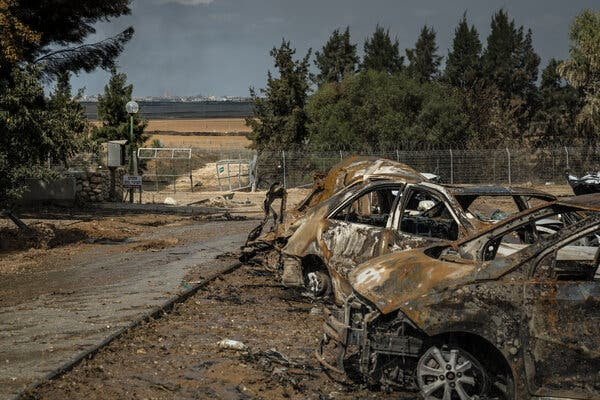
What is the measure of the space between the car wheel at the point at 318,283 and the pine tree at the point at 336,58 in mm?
58695

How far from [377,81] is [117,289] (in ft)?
117

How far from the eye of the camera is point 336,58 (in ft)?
→ 226

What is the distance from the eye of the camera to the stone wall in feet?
99.3

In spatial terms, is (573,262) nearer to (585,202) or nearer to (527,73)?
(585,202)

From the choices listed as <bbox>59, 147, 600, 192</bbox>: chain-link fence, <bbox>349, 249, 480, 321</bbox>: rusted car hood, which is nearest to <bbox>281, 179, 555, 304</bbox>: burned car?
<bbox>349, 249, 480, 321</bbox>: rusted car hood

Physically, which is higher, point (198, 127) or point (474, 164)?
point (198, 127)

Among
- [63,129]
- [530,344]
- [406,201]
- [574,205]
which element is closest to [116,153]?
[63,129]

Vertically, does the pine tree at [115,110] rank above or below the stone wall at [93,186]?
above

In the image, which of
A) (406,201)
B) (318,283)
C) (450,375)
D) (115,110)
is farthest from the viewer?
(115,110)

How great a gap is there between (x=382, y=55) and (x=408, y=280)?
201 ft

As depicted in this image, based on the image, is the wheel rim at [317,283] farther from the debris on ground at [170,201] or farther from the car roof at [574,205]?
the debris on ground at [170,201]

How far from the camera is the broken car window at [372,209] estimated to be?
10.6 meters

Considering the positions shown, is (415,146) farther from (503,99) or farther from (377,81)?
(503,99)

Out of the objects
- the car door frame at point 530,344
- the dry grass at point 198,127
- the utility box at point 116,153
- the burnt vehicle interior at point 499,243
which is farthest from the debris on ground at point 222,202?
the dry grass at point 198,127
